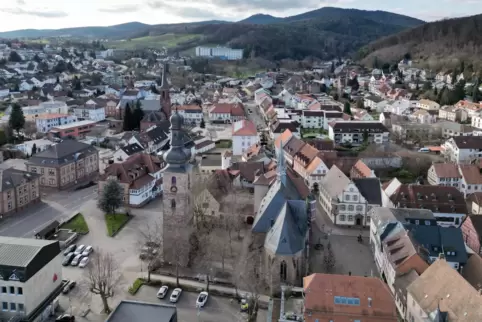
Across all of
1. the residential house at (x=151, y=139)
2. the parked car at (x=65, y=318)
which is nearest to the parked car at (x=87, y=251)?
the parked car at (x=65, y=318)

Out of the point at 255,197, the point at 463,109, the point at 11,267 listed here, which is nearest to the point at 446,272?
the point at 255,197

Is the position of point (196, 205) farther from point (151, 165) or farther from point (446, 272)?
point (446, 272)

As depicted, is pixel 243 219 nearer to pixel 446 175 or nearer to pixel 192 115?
pixel 446 175

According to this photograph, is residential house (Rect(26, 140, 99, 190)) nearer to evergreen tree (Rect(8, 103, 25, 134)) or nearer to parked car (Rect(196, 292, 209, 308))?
evergreen tree (Rect(8, 103, 25, 134))

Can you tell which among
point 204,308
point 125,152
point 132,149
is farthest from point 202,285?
point 132,149

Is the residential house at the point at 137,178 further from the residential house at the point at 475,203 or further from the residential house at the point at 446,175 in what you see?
the residential house at the point at 475,203

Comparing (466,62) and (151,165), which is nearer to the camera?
(151,165)
